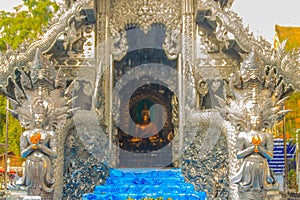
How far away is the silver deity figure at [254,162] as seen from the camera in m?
6.85

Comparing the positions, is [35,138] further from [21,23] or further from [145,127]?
[21,23]

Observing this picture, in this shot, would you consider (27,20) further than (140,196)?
Yes

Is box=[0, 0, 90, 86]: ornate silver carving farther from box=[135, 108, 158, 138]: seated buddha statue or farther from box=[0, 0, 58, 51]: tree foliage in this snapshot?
box=[0, 0, 58, 51]: tree foliage

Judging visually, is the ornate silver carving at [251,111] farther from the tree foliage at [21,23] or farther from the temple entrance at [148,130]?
the tree foliage at [21,23]

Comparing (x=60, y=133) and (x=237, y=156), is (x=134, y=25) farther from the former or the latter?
(x=237, y=156)

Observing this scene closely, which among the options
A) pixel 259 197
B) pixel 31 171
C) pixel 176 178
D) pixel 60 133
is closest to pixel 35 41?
pixel 60 133

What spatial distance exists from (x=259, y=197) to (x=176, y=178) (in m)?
2.62

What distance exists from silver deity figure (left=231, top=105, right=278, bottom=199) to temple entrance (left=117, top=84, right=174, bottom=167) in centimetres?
464

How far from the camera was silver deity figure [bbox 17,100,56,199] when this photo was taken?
270 inches

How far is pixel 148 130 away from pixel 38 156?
532 centimetres

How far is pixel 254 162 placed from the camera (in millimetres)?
6855

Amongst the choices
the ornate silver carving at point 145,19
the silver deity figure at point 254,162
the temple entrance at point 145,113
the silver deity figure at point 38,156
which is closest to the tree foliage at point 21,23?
the temple entrance at point 145,113

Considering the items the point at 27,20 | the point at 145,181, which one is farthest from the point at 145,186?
the point at 27,20

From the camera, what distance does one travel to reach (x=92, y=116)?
8.68 m
